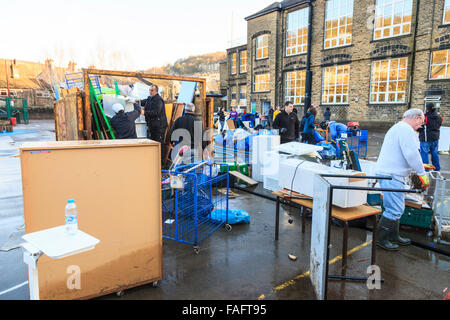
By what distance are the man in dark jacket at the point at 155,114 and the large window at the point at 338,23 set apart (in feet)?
61.8

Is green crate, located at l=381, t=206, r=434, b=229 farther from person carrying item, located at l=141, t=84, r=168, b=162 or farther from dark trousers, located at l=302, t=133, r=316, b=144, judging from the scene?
person carrying item, located at l=141, t=84, r=168, b=162

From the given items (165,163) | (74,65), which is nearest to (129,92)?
(165,163)

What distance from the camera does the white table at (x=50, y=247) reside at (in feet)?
6.09

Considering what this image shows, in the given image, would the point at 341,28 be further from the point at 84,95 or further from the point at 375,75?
the point at 84,95

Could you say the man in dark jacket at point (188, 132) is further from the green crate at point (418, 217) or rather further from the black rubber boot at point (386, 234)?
the green crate at point (418, 217)

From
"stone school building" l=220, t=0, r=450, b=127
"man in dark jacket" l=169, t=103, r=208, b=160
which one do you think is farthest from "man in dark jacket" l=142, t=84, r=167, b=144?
"stone school building" l=220, t=0, r=450, b=127

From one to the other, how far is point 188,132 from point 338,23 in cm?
2017

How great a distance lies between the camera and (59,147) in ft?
8.69

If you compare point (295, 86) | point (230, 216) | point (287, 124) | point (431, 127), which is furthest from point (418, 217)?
point (295, 86)

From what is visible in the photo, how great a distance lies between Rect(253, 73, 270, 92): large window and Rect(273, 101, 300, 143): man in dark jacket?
20720mm

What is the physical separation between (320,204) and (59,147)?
8.07 feet

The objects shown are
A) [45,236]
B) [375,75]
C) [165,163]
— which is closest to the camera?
[45,236]

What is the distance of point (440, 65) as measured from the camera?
16.8 metres

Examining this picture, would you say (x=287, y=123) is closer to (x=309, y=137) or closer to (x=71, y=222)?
(x=309, y=137)
